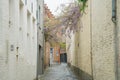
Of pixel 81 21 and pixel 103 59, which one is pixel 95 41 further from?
pixel 81 21

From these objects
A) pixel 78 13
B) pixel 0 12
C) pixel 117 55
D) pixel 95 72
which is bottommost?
pixel 95 72

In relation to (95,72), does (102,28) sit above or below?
above

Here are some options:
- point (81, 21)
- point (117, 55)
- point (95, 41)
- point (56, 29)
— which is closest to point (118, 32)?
point (117, 55)

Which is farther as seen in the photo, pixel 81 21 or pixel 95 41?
pixel 81 21

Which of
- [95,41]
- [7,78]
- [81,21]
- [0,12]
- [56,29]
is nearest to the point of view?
[0,12]

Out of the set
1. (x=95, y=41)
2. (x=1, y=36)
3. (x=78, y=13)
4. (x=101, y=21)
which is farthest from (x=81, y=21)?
(x=1, y=36)

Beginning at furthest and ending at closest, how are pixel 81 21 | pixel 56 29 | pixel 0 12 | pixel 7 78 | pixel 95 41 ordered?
pixel 56 29, pixel 81 21, pixel 95 41, pixel 7 78, pixel 0 12

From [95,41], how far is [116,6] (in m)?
4.00

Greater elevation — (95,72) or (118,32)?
(118,32)

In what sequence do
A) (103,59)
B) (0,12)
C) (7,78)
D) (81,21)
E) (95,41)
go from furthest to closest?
(81,21)
(95,41)
(103,59)
(7,78)
(0,12)

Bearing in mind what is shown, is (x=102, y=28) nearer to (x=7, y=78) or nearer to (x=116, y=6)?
(x=116, y=6)

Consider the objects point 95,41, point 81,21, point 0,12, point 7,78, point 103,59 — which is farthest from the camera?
point 81,21

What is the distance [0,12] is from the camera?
6.80 metres

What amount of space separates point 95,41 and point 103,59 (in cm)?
194
